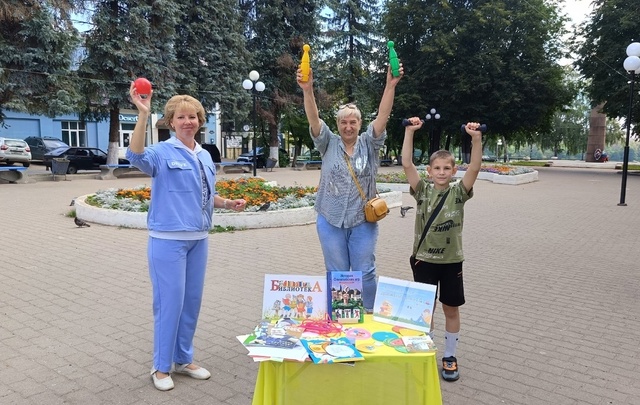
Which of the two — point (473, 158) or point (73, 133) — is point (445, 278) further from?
point (73, 133)

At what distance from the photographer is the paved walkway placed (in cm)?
330

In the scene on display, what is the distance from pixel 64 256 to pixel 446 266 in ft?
18.5

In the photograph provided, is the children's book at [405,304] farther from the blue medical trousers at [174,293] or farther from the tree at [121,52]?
the tree at [121,52]

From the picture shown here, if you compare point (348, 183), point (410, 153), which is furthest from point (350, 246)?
point (410, 153)

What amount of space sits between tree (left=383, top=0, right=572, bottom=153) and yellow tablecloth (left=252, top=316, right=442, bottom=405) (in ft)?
99.6

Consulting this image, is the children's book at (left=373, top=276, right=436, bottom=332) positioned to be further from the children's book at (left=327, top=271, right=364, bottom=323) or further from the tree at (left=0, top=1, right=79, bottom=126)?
the tree at (left=0, top=1, right=79, bottom=126)

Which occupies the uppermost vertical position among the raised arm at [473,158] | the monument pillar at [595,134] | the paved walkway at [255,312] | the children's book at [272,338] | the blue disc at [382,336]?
the monument pillar at [595,134]

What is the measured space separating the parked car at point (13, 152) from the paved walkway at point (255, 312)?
56.1ft

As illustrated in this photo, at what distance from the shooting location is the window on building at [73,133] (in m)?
39.8

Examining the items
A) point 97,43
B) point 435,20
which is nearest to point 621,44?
point 435,20

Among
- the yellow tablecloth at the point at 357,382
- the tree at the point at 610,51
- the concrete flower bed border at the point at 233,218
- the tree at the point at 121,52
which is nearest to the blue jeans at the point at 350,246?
the yellow tablecloth at the point at 357,382

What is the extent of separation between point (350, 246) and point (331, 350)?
100 centimetres

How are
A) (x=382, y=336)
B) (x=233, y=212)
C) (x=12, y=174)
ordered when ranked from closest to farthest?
(x=382, y=336)
(x=233, y=212)
(x=12, y=174)

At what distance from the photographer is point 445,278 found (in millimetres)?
3389
